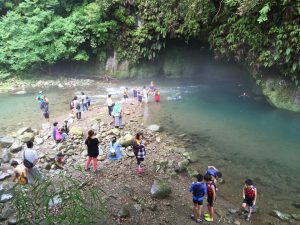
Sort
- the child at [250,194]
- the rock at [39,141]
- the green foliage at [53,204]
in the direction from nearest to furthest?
the green foliage at [53,204]
the child at [250,194]
the rock at [39,141]

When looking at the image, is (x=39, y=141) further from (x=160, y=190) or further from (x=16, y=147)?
(x=160, y=190)

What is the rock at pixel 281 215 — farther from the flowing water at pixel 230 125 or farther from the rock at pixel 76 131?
the rock at pixel 76 131

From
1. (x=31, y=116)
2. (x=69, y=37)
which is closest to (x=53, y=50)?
(x=69, y=37)

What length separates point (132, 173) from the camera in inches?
420

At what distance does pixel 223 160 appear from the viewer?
43.1 feet

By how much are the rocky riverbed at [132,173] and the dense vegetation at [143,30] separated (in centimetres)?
774

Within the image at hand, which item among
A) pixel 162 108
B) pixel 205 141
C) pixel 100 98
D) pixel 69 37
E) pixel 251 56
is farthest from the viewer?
pixel 69 37

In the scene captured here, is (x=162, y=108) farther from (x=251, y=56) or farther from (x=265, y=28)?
(x=265, y=28)

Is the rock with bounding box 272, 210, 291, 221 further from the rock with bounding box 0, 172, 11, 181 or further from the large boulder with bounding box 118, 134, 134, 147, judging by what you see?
the rock with bounding box 0, 172, 11, 181

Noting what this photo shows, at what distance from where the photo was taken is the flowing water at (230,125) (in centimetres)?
1143

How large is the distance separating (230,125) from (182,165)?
6.48 meters

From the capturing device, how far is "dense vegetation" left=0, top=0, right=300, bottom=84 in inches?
655

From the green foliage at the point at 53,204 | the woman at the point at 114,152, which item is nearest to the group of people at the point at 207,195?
the woman at the point at 114,152

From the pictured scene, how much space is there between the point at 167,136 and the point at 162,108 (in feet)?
16.6
